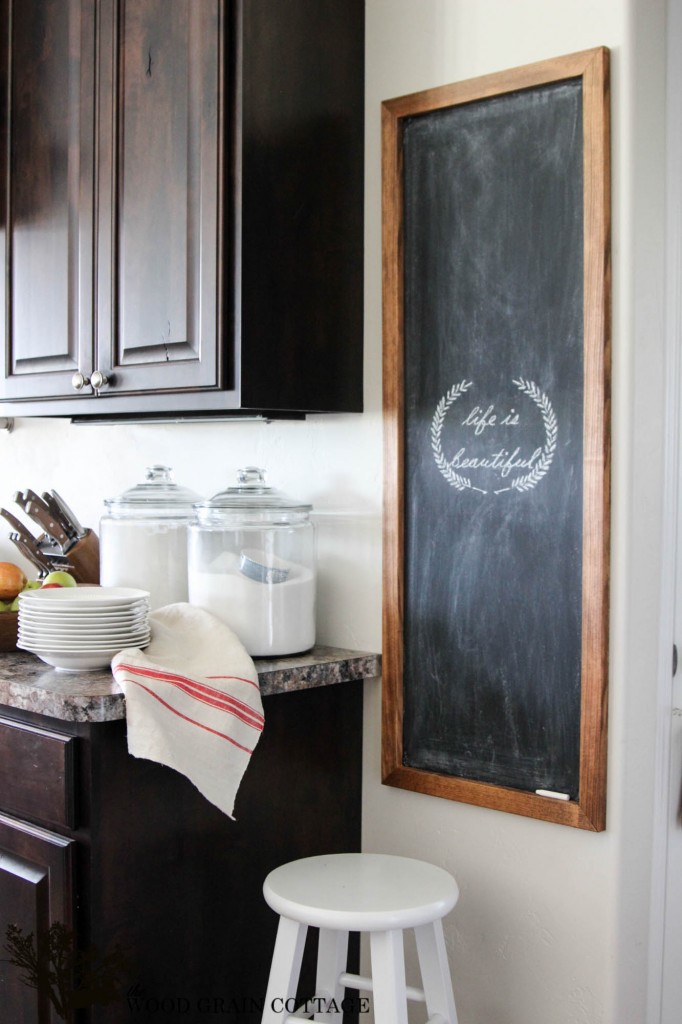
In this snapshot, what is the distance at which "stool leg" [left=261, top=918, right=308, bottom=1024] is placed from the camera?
5.30ft

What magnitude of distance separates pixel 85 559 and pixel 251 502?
2.00 ft

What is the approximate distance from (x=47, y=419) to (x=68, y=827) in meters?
1.38

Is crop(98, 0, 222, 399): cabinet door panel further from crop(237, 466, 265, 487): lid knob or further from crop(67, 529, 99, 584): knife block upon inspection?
crop(67, 529, 99, 584): knife block

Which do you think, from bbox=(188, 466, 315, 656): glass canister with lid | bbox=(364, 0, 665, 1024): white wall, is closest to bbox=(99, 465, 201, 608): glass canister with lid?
bbox=(188, 466, 315, 656): glass canister with lid

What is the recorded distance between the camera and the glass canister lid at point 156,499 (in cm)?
216

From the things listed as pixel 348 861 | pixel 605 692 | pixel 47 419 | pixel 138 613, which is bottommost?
pixel 348 861

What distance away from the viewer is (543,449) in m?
1.78

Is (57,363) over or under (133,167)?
under

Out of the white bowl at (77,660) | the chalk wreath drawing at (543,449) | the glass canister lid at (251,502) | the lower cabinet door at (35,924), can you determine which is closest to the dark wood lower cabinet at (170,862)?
the lower cabinet door at (35,924)

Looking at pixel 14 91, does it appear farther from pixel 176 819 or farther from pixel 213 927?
pixel 213 927

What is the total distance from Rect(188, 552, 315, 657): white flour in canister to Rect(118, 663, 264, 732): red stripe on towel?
0.71 ft

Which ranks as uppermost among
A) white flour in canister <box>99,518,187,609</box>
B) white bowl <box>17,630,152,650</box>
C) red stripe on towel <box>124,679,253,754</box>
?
white flour in canister <box>99,518,187,609</box>

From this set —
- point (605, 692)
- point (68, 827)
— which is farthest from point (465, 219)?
point (68, 827)

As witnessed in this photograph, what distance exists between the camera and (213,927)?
5.96 ft
